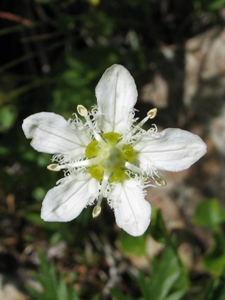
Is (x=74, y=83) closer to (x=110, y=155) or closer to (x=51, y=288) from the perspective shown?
(x=110, y=155)

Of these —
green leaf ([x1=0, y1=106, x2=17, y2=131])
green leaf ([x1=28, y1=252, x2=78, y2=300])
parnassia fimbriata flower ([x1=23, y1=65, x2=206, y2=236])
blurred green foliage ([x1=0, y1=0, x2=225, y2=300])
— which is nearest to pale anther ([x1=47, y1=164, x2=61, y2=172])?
parnassia fimbriata flower ([x1=23, y1=65, x2=206, y2=236])

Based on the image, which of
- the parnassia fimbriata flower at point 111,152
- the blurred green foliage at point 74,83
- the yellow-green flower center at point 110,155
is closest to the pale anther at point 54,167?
the parnassia fimbriata flower at point 111,152

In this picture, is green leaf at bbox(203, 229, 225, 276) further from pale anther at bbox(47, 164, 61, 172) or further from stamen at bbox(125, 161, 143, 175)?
pale anther at bbox(47, 164, 61, 172)

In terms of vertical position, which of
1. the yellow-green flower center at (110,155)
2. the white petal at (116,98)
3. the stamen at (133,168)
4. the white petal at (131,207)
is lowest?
the white petal at (131,207)

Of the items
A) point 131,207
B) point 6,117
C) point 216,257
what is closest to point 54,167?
point 131,207

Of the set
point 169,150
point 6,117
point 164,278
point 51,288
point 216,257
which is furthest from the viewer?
point 6,117

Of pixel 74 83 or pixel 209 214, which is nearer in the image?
pixel 209 214

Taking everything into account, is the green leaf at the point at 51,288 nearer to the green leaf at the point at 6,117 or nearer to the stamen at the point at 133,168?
the stamen at the point at 133,168
